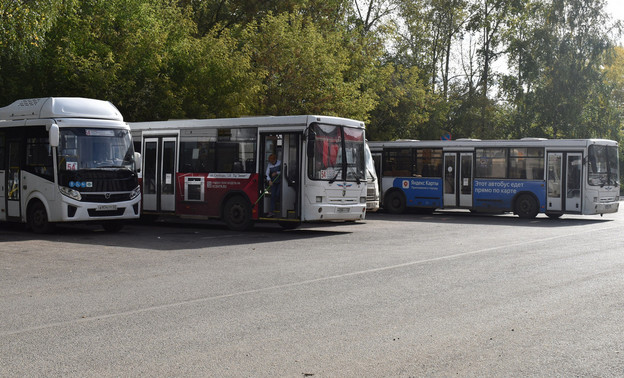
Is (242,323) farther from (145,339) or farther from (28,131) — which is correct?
(28,131)

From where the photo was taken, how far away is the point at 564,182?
2650 cm

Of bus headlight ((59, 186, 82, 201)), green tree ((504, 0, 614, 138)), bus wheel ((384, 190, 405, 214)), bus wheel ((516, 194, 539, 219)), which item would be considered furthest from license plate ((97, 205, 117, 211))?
green tree ((504, 0, 614, 138))

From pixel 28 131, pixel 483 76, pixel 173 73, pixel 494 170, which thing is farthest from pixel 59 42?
pixel 483 76

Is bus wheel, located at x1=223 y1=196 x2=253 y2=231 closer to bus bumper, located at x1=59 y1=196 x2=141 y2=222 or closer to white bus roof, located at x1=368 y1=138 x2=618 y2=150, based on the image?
bus bumper, located at x1=59 y1=196 x2=141 y2=222

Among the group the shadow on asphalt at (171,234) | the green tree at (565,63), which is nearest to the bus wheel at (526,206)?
the shadow on asphalt at (171,234)

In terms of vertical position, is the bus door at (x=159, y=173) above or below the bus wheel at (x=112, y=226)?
above

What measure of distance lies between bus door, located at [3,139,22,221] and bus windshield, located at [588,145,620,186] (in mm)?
18652

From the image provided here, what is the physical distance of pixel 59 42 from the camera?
→ 81.5 feet

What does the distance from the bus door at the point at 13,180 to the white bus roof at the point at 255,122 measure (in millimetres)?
4383

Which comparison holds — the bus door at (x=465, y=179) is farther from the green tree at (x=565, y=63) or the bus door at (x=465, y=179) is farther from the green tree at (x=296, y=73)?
the green tree at (x=565, y=63)

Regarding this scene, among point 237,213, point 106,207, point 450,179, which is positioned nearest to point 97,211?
point 106,207

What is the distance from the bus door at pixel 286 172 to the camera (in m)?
19.4

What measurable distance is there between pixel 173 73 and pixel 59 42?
4469mm

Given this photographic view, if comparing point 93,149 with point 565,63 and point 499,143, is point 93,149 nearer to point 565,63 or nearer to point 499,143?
point 499,143
